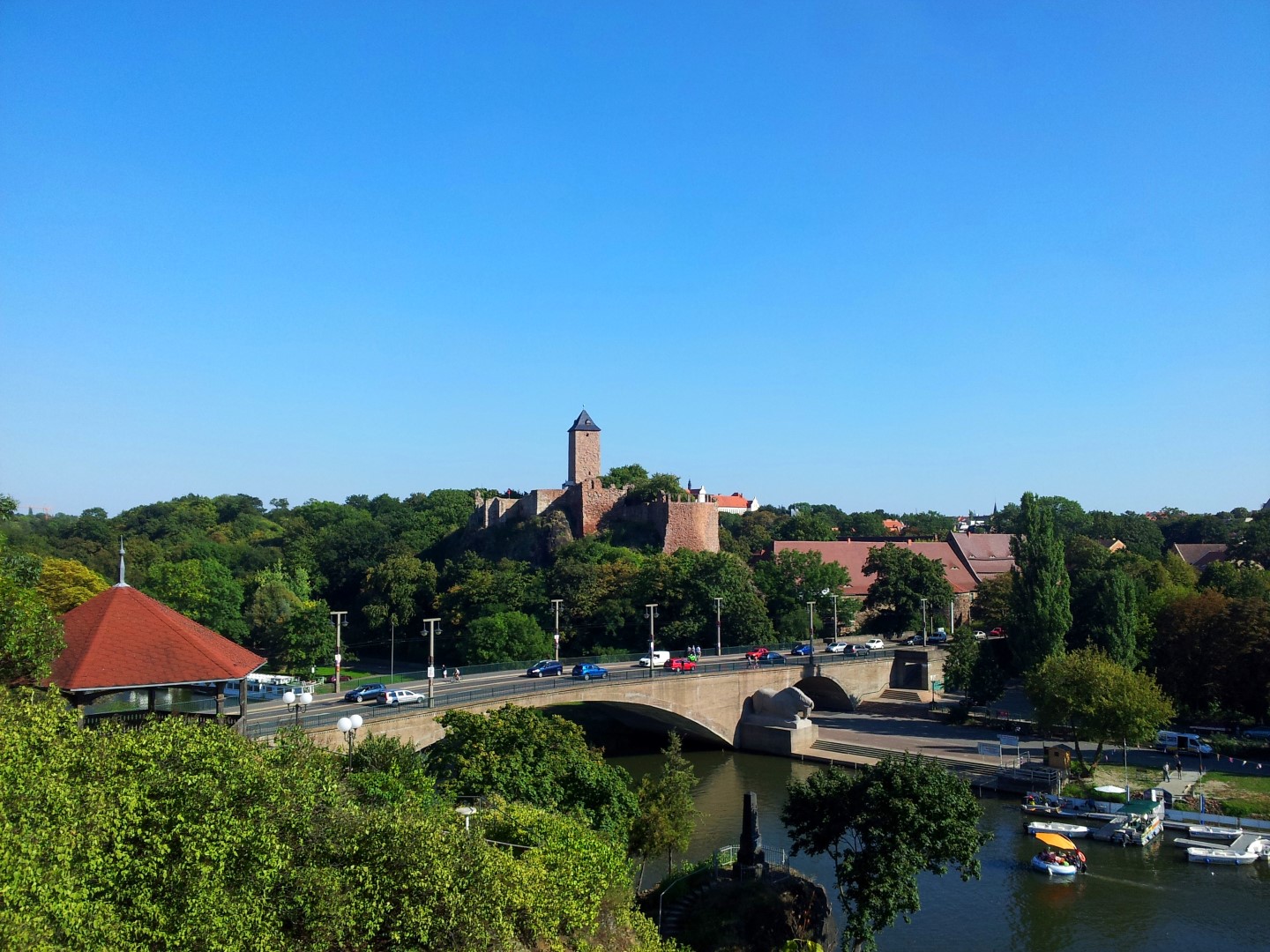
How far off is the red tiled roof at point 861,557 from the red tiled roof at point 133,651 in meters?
53.7

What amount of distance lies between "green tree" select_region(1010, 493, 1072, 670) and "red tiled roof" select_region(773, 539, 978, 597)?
1972cm

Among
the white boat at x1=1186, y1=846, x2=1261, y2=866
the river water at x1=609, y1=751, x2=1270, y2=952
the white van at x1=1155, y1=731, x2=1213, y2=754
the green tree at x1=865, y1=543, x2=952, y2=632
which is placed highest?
the green tree at x1=865, y1=543, x2=952, y2=632

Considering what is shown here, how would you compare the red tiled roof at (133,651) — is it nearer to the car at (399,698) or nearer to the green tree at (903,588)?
the car at (399,698)

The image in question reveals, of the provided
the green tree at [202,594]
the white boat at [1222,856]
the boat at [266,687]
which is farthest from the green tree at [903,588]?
the green tree at [202,594]

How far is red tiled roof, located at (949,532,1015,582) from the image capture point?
82562 millimetres

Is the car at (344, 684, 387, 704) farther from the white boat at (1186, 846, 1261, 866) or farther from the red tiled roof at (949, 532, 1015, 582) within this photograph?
the red tiled roof at (949, 532, 1015, 582)

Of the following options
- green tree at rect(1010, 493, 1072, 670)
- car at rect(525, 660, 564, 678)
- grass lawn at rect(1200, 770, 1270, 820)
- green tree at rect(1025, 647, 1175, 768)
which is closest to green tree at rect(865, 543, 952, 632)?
green tree at rect(1010, 493, 1072, 670)

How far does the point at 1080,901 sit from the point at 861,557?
50.3 metres

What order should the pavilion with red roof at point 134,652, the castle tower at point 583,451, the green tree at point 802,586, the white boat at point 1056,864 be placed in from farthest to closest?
1. the castle tower at point 583,451
2. the green tree at point 802,586
3. the white boat at point 1056,864
4. the pavilion with red roof at point 134,652

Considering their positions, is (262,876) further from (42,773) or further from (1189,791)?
(1189,791)

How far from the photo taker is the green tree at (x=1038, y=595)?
4728 cm

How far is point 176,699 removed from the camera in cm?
3259

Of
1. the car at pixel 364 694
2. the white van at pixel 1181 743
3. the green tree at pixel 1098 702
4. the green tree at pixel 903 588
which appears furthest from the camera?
the green tree at pixel 903 588

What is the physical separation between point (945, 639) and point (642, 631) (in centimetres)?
1926
